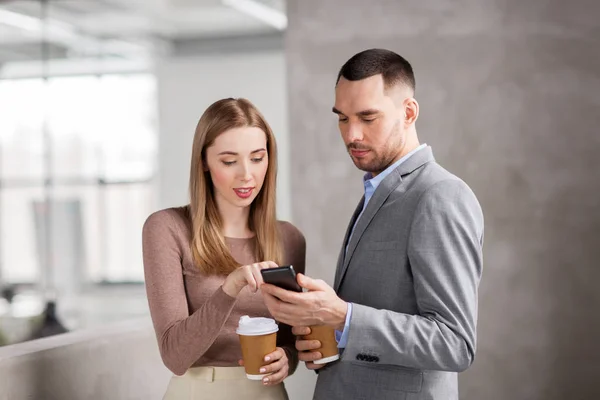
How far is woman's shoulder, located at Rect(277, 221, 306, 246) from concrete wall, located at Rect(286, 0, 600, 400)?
4.13 feet

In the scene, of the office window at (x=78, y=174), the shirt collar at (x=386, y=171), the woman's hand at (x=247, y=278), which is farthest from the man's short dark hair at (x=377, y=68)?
the office window at (x=78, y=174)

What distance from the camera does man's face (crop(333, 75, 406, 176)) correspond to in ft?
6.14

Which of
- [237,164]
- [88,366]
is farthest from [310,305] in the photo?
[88,366]

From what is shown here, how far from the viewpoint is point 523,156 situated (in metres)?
3.34

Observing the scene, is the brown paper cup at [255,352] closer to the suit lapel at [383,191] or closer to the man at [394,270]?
the man at [394,270]

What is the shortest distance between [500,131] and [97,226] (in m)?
8.27

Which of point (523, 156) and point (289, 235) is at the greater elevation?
A: point (523, 156)

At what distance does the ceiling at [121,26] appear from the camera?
967cm

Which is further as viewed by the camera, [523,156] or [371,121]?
[523,156]

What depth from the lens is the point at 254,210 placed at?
2.27m

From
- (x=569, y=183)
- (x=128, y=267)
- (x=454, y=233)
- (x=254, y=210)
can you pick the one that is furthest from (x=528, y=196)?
(x=128, y=267)

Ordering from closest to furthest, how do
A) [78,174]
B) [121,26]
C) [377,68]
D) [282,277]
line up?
1. [282,277]
2. [377,68]
3. [121,26]
4. [78,174]

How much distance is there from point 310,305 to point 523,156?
1.96m

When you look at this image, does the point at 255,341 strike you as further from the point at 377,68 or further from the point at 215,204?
the point at 377,68
